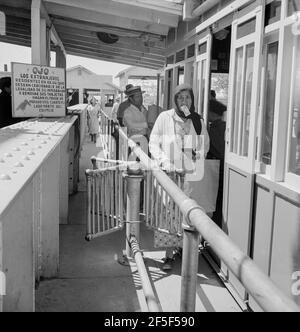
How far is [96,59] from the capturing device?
14.6 meters

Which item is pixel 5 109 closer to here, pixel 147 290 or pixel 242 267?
pixel 147 290

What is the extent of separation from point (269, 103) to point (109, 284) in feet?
6.94

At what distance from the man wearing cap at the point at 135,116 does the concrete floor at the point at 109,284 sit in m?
1.76

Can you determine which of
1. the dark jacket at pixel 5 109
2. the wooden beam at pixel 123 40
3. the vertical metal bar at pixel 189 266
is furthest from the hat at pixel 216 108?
the vertical metal bar at pixel 189 266

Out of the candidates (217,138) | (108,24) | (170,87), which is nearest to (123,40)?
(108,24)

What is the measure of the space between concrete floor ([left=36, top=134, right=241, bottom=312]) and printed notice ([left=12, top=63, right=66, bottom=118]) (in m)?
2.25

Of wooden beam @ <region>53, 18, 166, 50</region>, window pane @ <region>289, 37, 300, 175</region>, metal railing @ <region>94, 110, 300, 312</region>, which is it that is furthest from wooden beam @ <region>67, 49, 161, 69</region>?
metal railing @ <region>94, 110, 300, 312</region>

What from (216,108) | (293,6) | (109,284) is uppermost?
(293,6)

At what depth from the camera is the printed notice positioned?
6523mm

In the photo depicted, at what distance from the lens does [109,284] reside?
13.4 ft

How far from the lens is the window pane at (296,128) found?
312cm
